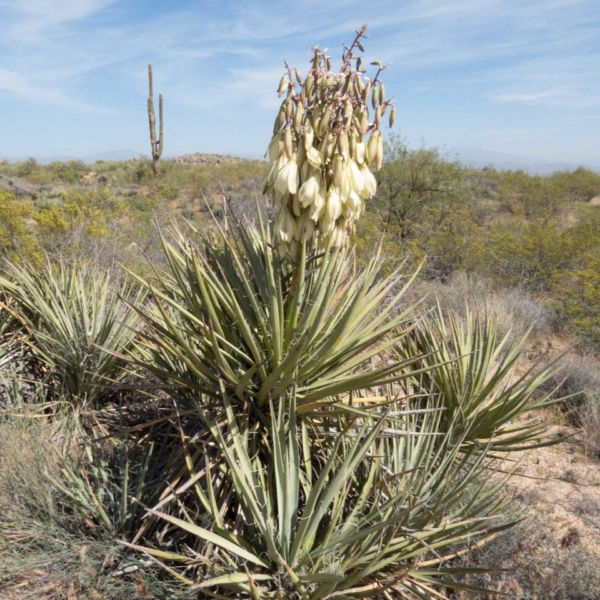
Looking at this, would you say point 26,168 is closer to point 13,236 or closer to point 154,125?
point 154,125

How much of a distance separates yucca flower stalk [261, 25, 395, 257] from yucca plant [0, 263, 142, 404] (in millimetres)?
1663

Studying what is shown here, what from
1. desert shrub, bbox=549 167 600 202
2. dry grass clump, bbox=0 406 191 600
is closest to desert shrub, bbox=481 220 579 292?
dry grass clump, bbox=0 406 191 600

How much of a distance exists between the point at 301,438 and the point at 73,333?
70.4 inches

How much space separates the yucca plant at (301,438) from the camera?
181cm

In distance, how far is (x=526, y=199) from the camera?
1695 cm

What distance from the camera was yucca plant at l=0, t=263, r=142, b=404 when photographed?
3150mm

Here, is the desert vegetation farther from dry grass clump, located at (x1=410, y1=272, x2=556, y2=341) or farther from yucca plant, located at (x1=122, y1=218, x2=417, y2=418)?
dry grass clump, located at (x1=410, y1=272, x2=556, y2=341)

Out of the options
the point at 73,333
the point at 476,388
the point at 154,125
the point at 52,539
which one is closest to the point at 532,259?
the point at 476,388

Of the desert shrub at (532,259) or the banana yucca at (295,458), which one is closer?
the banana yucca at (295,458)

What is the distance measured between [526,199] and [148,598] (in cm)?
1779

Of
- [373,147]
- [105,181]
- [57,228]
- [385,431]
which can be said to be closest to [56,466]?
[385,431]

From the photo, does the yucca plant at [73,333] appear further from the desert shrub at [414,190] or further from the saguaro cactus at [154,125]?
the saguaro cactus at [154,125]

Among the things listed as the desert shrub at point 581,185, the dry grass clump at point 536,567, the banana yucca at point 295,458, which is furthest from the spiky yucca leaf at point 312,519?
the desert shrub at point 581,185

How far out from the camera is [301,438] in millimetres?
2275
